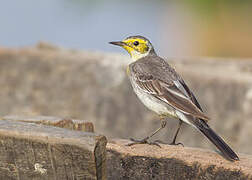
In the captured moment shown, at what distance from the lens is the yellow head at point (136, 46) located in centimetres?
692

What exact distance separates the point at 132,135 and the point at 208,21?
1146cm

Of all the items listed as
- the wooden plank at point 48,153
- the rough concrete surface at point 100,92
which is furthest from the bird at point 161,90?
the rough concrete surface at point 100,92

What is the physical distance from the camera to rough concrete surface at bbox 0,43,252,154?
826 centimetres

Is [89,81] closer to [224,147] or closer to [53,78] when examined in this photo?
[53,78]

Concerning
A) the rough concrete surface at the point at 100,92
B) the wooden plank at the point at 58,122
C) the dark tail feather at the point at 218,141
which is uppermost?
the wooden plank at the point at 58,122

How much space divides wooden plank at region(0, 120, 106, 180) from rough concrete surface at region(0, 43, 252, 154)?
15.3ft

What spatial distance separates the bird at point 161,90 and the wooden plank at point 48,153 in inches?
55.8

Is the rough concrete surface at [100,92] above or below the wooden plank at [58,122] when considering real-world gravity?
below

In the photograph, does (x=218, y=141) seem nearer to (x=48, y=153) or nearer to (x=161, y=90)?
(x=161, y=90)

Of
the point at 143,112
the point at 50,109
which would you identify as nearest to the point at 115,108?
the point at 143,112

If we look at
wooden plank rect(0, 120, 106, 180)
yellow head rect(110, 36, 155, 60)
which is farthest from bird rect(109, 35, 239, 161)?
wooden plank rect(0, 120, 106, 180)

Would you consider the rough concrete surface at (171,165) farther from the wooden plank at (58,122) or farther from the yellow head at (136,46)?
the yellow head at (136,46)

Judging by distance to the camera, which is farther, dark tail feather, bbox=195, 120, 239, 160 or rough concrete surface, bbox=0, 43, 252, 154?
rough concrete surface, bbox=0, 43, 252, 154

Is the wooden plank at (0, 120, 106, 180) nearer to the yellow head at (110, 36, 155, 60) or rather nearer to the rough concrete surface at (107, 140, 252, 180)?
the rough concrete surface at (107, 140, 252, 180)
